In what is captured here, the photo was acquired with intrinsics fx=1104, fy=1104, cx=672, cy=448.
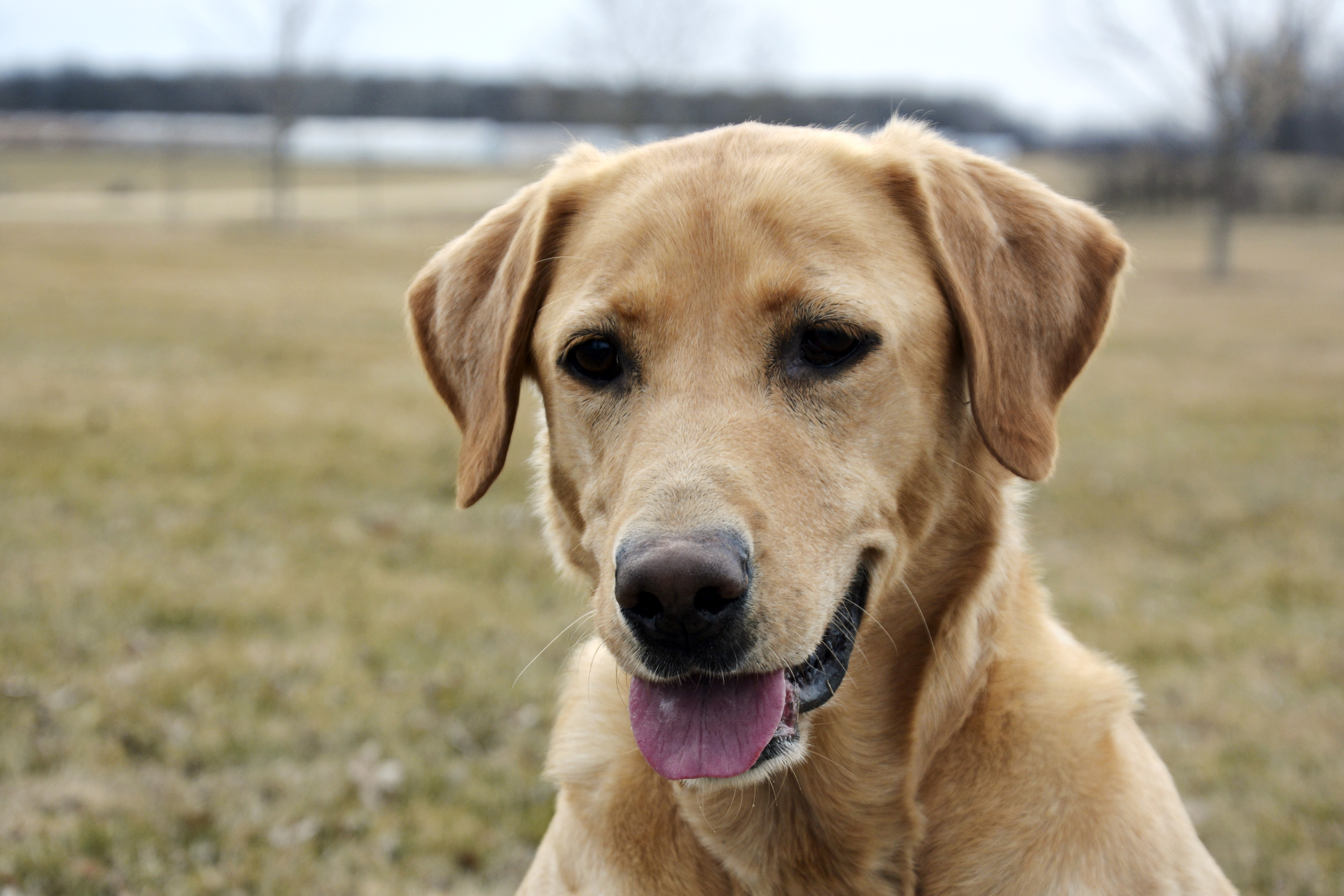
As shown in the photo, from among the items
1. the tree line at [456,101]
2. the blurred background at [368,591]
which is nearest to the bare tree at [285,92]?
the tree line at [456,101]

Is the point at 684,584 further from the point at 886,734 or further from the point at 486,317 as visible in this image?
the point at 486,317

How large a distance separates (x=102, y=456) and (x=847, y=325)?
303 inches

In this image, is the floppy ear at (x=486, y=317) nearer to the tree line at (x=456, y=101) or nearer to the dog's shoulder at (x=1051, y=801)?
the dog's shoulder at (x=1051, y=801)

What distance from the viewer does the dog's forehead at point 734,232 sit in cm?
248

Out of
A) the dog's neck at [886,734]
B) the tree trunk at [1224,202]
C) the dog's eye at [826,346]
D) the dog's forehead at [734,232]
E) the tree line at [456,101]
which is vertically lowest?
the tree line at [456,101]

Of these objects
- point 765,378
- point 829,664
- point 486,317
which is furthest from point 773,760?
point 486,317

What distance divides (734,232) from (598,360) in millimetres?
442

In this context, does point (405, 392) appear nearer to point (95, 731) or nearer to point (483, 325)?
point (95, 731)

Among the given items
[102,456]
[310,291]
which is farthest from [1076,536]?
[310,291]

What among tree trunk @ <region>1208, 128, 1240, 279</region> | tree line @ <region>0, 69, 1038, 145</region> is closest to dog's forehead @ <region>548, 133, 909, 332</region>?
→ tree line @ <region>0, 69, 1038, 145</region>

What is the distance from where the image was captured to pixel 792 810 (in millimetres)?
2539

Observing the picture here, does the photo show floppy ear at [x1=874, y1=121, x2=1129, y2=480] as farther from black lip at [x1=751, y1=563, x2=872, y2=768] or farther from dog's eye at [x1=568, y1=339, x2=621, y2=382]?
dog's eye at [x1=568, y1=339, x2=621, y2=382]

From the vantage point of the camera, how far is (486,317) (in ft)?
10.0

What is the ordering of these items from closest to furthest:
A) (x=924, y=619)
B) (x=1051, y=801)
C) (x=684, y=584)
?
(x=684, y=584), (x=1051, y=801), (x=924, y=619)
